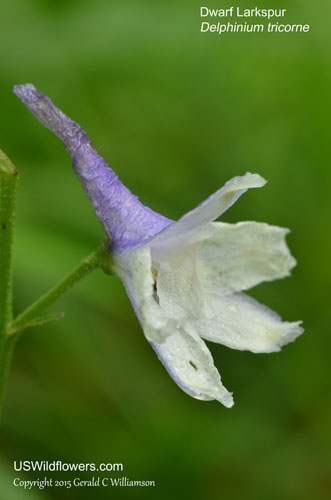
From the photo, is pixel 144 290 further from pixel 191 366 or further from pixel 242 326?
pixel 242 326

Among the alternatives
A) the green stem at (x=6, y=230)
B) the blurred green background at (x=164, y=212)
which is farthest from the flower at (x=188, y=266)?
the blurred green background at (x=164, y=212)

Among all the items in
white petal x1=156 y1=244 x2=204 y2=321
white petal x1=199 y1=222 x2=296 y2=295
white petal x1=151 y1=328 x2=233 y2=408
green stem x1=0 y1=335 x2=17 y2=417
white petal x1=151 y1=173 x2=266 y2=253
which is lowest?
white petal x1=151 y1=328 x2=233 y2=408

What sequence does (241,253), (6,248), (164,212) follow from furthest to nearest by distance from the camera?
(164,212)
(241,253)
(6,248)

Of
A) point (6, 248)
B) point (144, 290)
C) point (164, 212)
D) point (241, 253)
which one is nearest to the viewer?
point (144, 290)

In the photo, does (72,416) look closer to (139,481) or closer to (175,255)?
(139,481)

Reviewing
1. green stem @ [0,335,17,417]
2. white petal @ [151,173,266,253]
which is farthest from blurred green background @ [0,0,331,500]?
white petal @ [151,173,266,253]

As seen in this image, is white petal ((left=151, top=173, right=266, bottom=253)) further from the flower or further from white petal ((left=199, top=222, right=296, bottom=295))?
white petal ((left=199, top=222, right=296, bottom=295))

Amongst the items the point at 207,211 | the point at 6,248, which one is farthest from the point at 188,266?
the point at 6,248
